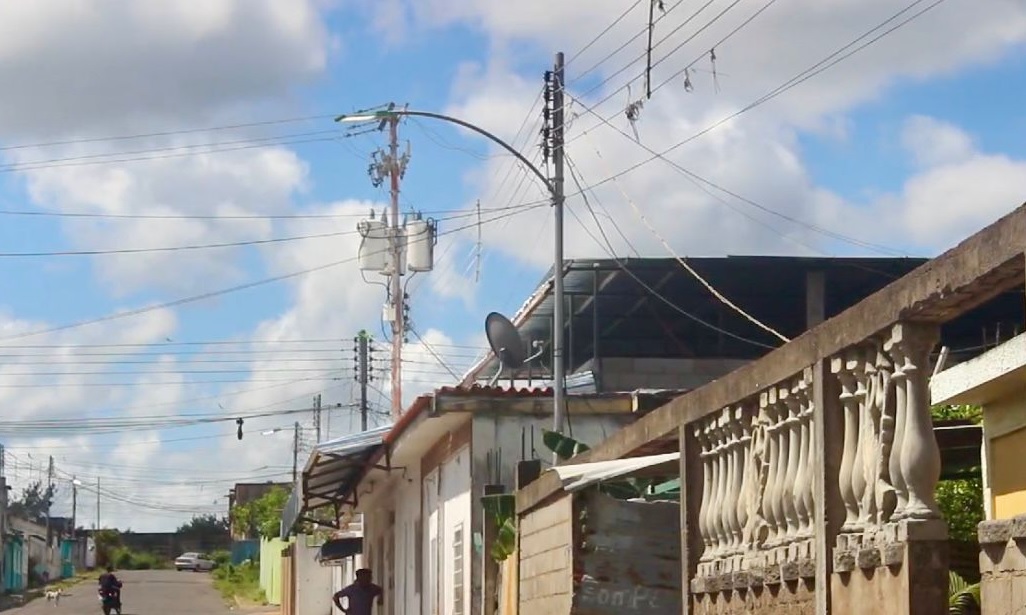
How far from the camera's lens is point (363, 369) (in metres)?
52.3

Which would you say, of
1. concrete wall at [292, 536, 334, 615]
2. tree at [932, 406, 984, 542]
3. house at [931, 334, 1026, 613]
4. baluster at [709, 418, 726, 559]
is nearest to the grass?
concrete wall at [292, 536, 334, 615]

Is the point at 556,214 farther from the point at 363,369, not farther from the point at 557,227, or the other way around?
the point at 363,369

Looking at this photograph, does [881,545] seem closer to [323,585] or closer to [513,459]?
[513,459]

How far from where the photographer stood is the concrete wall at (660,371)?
29.2 meters

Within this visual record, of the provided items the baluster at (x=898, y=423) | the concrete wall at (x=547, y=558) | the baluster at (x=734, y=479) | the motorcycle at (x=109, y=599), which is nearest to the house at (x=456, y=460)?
the concrete wall at (x=547, y=558)

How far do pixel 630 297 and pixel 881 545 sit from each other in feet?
72.2

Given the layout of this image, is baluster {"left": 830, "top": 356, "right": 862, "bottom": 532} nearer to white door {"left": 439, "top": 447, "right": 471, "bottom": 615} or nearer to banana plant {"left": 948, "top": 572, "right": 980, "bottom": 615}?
banana plant {"left": 948, "top": 572, "right": 980, "bottom": 615}

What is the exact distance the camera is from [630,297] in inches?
1128

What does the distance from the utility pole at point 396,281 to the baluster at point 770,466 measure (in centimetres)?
2940

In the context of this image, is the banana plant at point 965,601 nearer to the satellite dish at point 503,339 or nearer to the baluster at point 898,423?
the baluster at point 898,423

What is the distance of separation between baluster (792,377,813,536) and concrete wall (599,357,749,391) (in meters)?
21.3

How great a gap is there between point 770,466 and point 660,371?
861 inches

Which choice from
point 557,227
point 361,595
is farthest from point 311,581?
point 557,227

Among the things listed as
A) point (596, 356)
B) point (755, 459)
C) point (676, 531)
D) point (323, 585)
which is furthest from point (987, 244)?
point (323, 585)
